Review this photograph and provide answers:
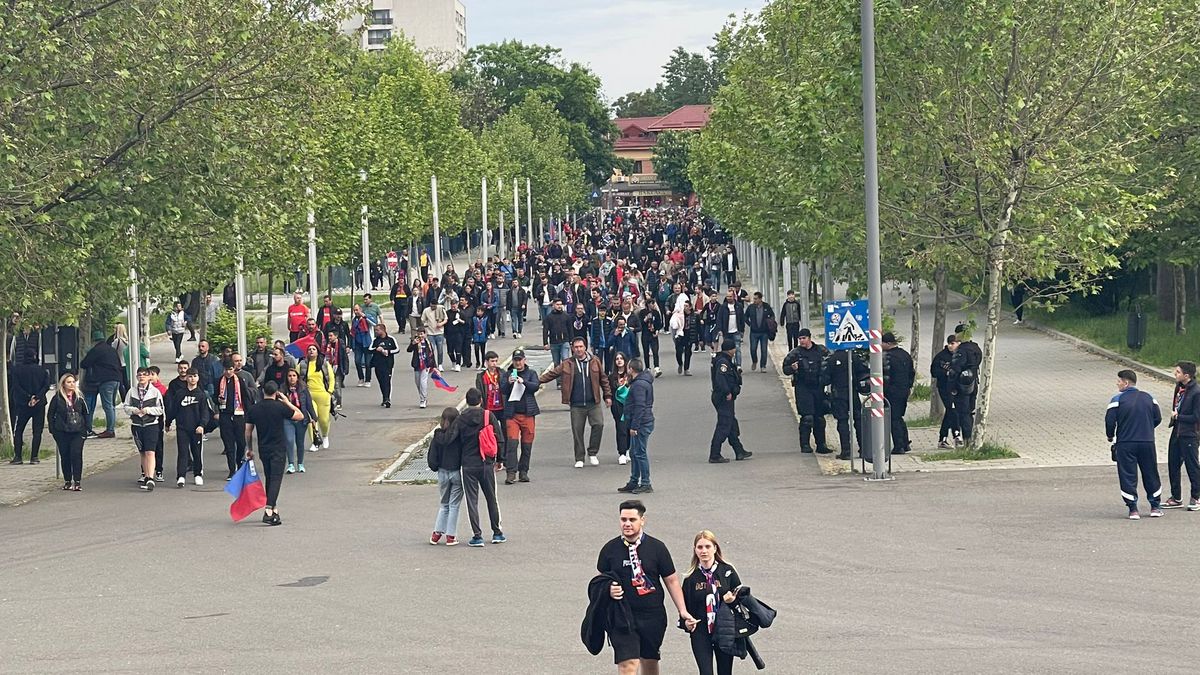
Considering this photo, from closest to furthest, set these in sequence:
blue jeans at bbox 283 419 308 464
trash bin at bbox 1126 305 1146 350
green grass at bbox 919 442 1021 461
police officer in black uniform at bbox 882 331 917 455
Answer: green grass at bbox 919 442 1021 461 → police officer in black uniform at bbox 882 331 917 455 → blue jeans at bbox 283 419 308 464 → trash bin at bbox 1126 305 1146 350

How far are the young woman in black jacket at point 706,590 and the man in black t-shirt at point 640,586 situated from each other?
0.33ft

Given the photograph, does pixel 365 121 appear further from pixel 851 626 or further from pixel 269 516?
pixel 851 626

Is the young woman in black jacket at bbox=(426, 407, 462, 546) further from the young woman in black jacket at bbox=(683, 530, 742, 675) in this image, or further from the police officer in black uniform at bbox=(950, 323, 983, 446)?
the police officer in black uniform at bbox=(950, 323, 983, 446)

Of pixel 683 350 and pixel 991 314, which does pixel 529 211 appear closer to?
pixel 683 350

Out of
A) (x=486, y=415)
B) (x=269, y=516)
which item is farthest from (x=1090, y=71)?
(x=269, y=516)

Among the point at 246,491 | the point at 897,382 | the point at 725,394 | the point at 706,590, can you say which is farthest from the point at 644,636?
the point at 897,382

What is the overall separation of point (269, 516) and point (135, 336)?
12156 millimetres

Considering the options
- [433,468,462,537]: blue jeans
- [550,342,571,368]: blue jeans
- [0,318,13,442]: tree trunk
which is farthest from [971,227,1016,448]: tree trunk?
[0,318,13,442]: tree trunk

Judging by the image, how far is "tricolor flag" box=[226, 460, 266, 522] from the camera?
18.2m

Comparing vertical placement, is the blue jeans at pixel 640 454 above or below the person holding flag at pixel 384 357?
below

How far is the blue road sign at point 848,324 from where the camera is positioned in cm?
2142

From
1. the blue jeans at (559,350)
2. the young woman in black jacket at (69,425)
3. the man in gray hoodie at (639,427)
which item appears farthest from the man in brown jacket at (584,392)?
the blue jeans at (559,350)

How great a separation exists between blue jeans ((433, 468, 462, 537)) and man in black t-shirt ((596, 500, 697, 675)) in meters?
6.99

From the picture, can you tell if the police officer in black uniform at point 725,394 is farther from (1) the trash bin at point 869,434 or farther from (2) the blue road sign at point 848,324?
(1) the trash bin at point 869,434
